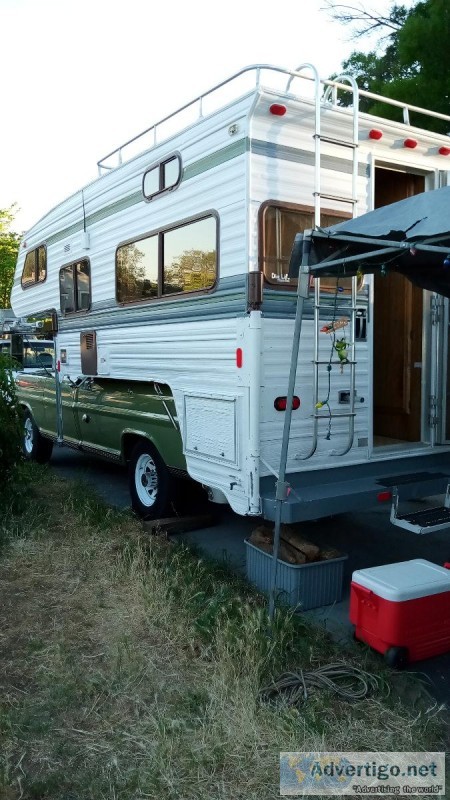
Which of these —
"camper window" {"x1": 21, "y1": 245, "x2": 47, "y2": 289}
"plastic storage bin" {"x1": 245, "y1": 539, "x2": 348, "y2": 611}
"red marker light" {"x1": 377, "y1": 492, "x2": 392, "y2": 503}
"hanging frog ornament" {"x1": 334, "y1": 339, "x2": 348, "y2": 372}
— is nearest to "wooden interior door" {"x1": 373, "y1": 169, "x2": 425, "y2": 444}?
"red marker light" {"x1": 377, "y1": 492, "x2": 392, "y2": 503}

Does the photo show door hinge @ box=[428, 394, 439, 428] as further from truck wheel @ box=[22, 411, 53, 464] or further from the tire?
truck wheel @ box=[22, 411, 53, 464]

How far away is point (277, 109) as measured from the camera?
4.29m

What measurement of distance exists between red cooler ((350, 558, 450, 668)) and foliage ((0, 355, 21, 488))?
11.4 feet

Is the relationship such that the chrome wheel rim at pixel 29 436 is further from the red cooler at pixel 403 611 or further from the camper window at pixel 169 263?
the red cooler at pixel 403 611

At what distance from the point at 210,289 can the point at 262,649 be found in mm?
2413

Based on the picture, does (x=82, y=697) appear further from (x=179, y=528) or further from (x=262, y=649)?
(x=179, y=528)

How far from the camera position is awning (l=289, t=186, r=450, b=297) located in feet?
10.8

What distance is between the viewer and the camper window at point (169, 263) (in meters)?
4.77

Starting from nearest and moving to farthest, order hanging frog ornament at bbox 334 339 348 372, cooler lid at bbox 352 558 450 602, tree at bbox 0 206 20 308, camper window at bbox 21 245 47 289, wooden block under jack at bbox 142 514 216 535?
cooler lid at bbox 352 558 450 602 → hanging frog ornament at bbox 334 339 348 372 → wooden block under jack at bbox 142 514 216 535 → camper window at bbox 21 245 47 289 → tree at bbox 0 206 20 308

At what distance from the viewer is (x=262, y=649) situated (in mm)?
3398

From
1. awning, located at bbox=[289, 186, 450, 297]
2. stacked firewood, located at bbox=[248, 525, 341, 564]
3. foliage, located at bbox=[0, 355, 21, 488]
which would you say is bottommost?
stacked firewood, located at bbox=[248, 525, 341, 564]

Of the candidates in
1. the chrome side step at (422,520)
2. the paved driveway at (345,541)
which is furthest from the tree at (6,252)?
the chrome side step at (422,520)

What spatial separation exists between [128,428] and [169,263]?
63.8 inches

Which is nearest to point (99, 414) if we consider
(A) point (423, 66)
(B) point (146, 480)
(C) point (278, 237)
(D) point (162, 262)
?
(B) point (146, 480)
